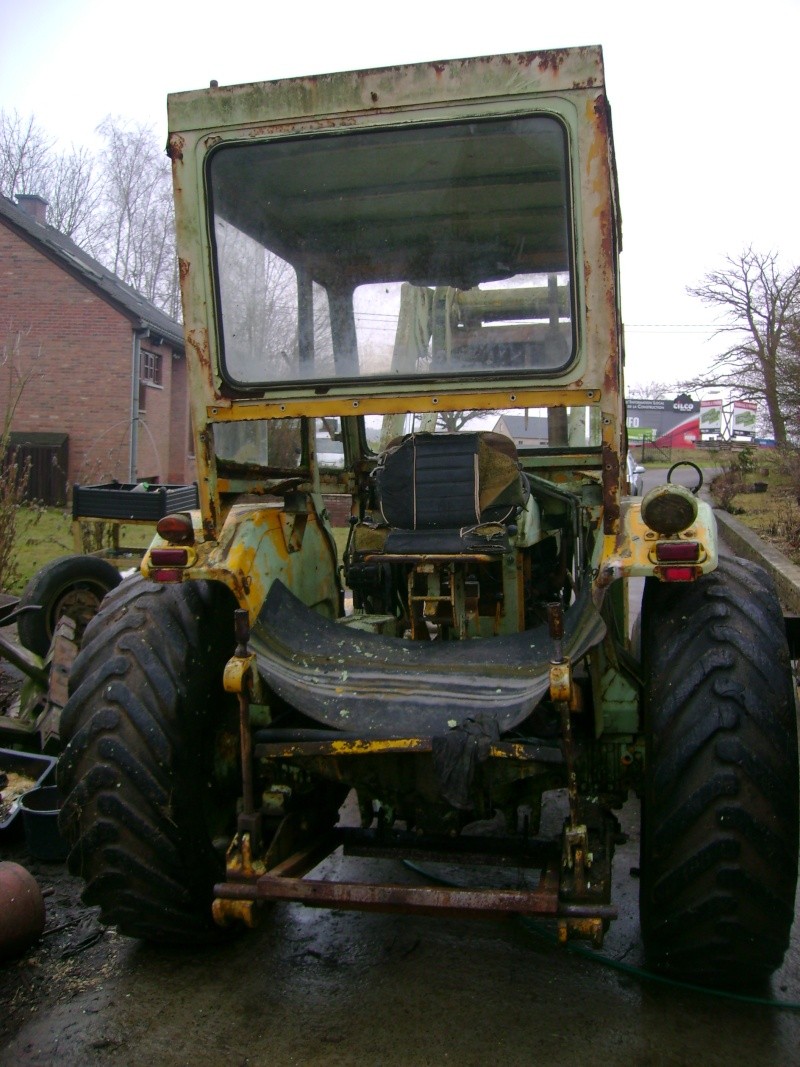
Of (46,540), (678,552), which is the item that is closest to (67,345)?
(46,540)

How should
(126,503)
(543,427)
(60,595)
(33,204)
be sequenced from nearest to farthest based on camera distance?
(543,427), (60,595), (126,503), (33,204)

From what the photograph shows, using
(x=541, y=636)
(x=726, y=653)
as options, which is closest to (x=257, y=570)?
(x=541, y=636)

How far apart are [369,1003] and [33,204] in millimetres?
31452

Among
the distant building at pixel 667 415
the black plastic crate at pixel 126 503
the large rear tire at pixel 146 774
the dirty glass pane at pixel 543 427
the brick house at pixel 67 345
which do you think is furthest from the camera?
the distant building at pixel 667 415

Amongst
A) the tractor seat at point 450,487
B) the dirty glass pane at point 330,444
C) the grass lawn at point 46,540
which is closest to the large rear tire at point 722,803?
the tractor seat at point 450,487

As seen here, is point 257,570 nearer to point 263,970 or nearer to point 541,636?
point 541,636

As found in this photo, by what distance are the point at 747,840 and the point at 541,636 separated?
923 millimetres

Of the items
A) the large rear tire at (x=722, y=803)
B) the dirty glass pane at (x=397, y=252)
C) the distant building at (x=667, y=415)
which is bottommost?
the large rear tire at (x=722, y=803)

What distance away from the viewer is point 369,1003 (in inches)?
115

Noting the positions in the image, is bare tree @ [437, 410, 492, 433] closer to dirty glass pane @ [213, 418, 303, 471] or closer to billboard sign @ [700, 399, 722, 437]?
dirty glass pane @ [213, 418, 303, 471]

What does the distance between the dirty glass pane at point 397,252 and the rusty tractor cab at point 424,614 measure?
0.4 inches

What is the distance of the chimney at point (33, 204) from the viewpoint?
29797mm

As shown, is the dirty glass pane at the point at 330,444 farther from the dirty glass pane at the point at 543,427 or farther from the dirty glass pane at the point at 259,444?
the dirty glass pane at the point at 259,444

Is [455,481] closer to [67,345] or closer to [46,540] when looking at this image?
[46,540]
